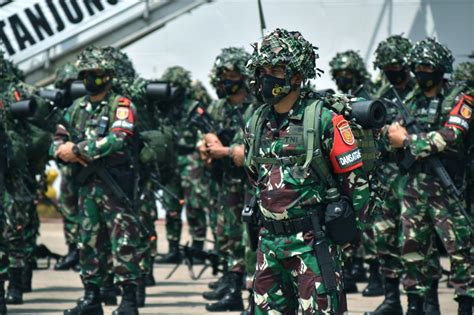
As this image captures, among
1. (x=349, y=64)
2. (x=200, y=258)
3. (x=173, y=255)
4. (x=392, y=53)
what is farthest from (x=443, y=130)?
(x=173, y=255)

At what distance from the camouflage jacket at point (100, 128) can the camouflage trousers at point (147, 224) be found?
85 cm

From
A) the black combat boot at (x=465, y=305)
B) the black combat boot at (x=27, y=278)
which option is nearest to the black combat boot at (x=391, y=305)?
the black combat boot at (x=465, y=305)

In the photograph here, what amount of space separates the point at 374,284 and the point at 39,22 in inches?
355

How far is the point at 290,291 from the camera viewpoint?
7.02 metres

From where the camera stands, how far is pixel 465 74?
11578 mm

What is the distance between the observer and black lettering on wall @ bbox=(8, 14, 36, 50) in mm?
19469

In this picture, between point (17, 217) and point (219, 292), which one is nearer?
point (17, 217)

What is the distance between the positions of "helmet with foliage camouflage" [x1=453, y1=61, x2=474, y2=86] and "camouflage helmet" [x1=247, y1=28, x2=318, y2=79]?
11.7ft

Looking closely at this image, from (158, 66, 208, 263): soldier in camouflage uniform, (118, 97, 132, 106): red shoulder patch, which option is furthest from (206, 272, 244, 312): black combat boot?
(158, 66, 208, 263): soldier in camouflage uniform

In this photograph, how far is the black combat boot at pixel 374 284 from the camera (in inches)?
484

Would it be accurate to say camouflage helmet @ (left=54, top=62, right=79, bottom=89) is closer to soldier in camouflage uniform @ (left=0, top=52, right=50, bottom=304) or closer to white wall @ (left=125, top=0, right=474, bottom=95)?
soldier in camouflage uniform @ (left=0, top=52, right=50, bottom=304)

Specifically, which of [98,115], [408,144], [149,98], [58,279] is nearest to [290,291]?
[408,144]

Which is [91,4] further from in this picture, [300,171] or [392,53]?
[300,171]

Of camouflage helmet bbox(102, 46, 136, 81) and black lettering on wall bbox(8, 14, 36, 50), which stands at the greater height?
black lettering on wall bbox(8, 14, 36, 50)
